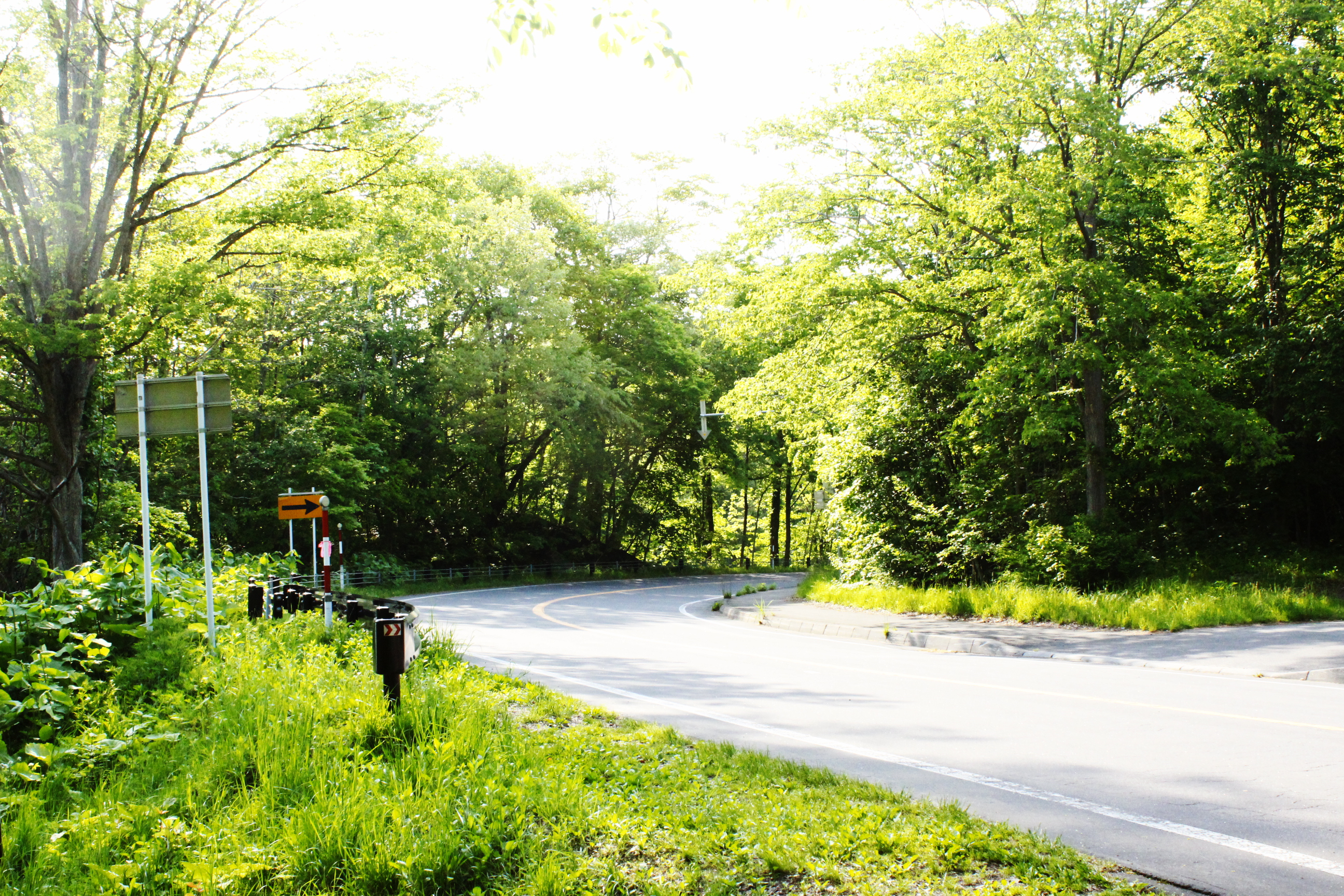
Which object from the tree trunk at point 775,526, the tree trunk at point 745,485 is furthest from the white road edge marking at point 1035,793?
the tree trunk at point 775,526

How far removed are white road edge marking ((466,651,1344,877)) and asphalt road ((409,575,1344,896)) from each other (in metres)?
0.01

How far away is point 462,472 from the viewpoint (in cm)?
3503

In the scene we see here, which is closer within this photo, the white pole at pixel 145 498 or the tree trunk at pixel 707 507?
the white pole at pixel 145 498

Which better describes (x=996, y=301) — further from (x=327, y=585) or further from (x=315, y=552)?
(x=315, y=552)

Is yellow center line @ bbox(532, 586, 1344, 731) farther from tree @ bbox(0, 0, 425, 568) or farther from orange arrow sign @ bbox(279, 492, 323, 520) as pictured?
tree @ bbox(0, 0, 425, 568)

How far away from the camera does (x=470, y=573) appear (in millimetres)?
32781

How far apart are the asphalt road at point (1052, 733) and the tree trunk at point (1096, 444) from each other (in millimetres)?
6502

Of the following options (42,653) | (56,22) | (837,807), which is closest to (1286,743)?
(837,807)

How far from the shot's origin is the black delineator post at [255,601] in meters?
11.3

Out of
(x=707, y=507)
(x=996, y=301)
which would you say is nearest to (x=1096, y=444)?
(x=996, y=301)

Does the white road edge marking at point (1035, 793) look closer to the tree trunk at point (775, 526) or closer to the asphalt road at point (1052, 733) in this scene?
the asphalt road at point (1052, 733)

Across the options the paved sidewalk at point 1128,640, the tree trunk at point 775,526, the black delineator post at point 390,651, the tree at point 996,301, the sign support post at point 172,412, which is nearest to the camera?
the black delineator post at point 390,651

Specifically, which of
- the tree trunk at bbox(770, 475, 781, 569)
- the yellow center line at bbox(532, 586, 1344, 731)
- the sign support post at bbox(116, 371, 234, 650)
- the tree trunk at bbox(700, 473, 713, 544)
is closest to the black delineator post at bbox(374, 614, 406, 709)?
the sign support post at bbox(116, 371, 234, 650)

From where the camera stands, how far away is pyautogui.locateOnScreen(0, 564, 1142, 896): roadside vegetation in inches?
154
